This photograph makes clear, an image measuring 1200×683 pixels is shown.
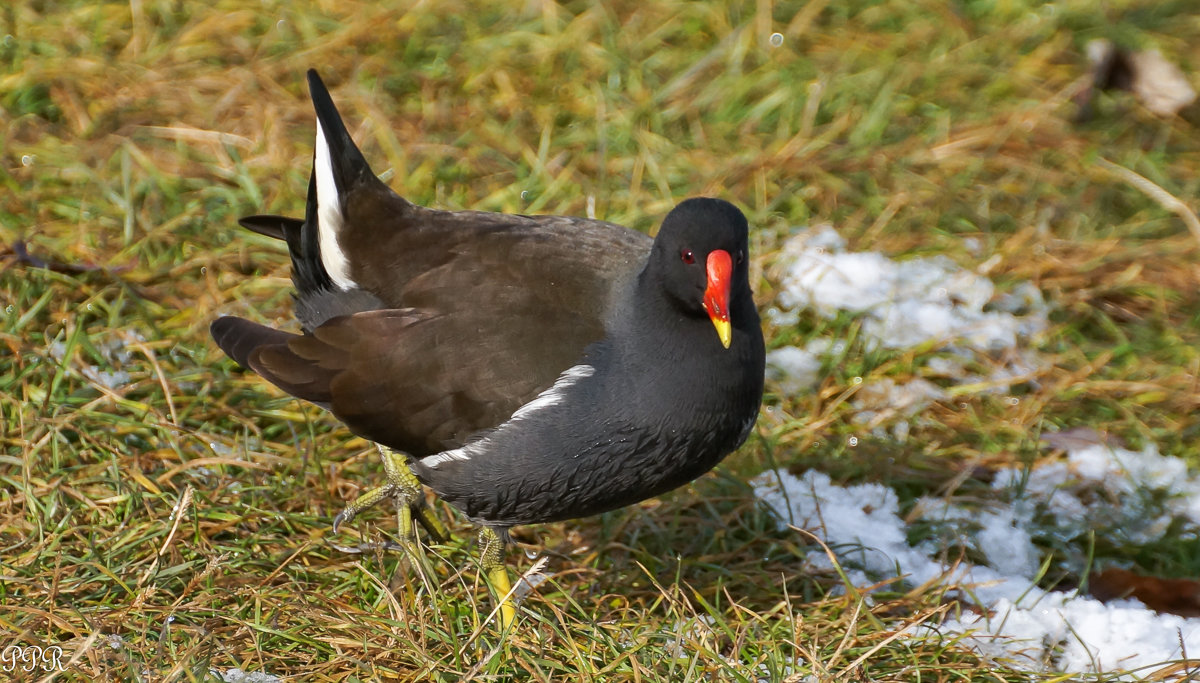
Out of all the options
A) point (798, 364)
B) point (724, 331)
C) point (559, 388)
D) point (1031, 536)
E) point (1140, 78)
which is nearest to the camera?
point (724, 331)

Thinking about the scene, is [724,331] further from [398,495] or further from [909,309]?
[909,309]

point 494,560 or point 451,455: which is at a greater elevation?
point 451,455

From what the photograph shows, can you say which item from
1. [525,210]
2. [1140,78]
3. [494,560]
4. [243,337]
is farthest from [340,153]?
[1140,78]

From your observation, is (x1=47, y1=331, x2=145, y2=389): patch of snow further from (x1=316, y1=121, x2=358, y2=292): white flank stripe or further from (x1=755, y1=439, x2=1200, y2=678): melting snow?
(x1=755, y1=439, x2=1200, y2=678): melting snow

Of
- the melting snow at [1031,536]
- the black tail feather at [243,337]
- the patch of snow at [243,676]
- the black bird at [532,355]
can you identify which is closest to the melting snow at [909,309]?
the melting snow at [1031,536]

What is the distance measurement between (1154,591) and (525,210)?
2718 millimetres

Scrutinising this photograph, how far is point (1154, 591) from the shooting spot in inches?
133

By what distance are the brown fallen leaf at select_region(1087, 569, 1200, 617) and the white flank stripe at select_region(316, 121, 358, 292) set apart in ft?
7.30

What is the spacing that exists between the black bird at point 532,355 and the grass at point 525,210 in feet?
0.98

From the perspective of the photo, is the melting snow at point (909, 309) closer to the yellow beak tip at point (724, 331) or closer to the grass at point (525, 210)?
the grass at point (525, 210)

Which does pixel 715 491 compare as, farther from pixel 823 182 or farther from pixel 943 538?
pixel 823 182

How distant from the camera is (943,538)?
3.60 meters

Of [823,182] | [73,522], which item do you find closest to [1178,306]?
[823,182]

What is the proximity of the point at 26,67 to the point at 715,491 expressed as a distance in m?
3.66
